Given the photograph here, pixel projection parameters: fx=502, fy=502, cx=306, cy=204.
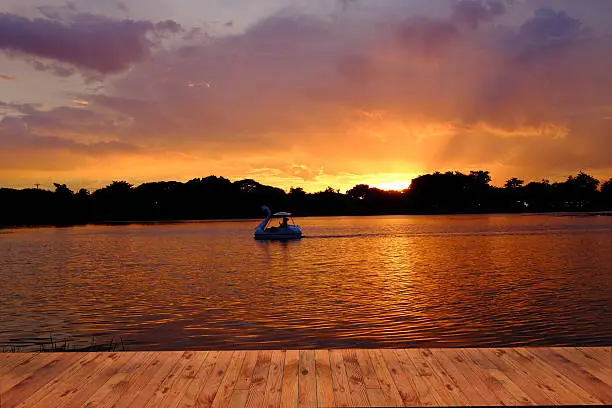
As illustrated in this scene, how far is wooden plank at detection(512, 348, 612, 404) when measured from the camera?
588 centimetres

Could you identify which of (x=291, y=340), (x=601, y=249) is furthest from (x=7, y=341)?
(x=601, y=249)

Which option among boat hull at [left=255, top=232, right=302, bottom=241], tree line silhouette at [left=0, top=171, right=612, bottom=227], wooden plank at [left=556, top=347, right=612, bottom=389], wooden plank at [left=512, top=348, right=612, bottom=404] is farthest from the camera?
tree line silhouette at [left=0, top=171, right=612, bottom=227]

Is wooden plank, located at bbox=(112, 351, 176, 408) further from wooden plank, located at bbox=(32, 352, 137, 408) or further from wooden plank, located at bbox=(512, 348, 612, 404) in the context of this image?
wooden plank, located at bbox=(512, 348, 612, 404)

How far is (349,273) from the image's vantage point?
1068 inches

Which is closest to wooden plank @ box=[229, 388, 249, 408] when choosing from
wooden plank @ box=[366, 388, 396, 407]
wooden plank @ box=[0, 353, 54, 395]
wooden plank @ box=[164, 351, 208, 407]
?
wooden plank @ box=[164, 351, 208, 407]

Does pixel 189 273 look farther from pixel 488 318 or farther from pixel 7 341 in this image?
pixel 488 318

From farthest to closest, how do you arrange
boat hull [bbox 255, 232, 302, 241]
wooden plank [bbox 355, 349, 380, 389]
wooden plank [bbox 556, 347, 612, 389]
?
boat hull [bbox 255, 232, 302, 241], wooden plank [bbox 556, 347, 612, 389], wooden plank [bbox 355, 349, 380, 389]

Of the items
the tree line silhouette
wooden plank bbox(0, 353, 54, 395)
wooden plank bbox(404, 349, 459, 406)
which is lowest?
wooden plank bbox(404, 349, 459, 406)

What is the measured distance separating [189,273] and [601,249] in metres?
32.4

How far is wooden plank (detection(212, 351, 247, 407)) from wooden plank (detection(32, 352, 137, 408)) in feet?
4.98

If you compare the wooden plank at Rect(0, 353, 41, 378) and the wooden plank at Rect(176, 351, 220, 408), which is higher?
the wooden plank at Rect(0, 353, 41, 378)

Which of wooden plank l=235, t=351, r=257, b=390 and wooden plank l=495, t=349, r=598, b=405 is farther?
wooden plank l=235, t=351, r=257, b=390

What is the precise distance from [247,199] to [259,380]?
16640 cm

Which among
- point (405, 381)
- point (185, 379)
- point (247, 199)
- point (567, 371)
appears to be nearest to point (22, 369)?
point (185, 379)
